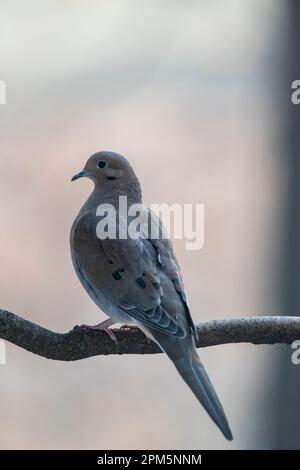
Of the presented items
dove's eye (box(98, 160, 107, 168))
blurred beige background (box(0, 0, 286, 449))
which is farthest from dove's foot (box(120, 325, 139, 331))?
blurred beige background (box(0, 0, 286, 449))

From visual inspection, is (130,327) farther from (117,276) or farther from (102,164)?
(102,164)

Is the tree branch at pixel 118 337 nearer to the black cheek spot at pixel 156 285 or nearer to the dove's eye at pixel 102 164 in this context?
the black cheek spot at pixel 156 285

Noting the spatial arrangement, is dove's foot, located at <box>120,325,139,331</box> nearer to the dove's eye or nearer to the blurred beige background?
the dove's eye

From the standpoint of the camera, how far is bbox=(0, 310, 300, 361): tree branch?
108 inches

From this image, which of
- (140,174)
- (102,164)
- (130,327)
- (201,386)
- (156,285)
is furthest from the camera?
(140,174)

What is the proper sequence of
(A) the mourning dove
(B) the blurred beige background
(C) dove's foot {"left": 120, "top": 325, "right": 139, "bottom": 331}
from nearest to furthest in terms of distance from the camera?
(A) the mourning dove → (C) dove's foot {"left": 120, "top": 325, "right": 139, "bottom": 331} → (B) the blurred beige background

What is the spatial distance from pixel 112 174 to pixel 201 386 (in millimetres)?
966

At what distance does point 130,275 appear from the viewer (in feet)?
10.1

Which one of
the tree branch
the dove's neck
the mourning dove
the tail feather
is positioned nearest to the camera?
the tail feather

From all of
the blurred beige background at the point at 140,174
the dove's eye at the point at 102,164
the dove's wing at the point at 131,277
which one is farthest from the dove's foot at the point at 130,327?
the blurred beige background at the point at 140,174

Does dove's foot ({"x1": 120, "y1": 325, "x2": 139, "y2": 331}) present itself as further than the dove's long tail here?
Yes

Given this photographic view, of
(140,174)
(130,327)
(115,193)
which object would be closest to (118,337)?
(130,327)

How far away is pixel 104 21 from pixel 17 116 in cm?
104

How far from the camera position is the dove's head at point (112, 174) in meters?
3.34
